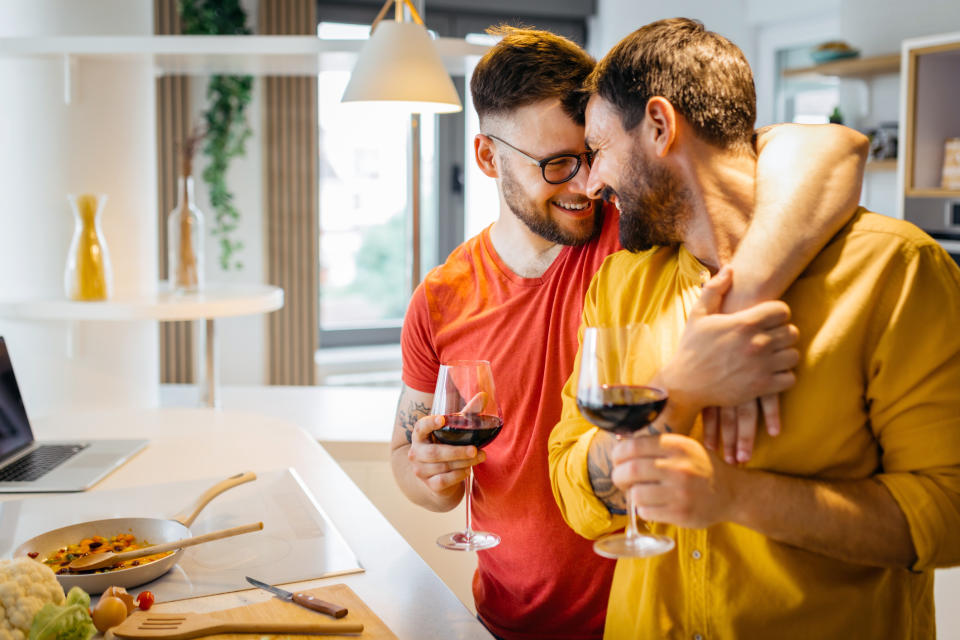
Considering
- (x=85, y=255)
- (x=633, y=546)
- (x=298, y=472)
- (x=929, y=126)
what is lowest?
(x=298, y=472)

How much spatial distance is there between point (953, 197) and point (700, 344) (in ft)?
10.8

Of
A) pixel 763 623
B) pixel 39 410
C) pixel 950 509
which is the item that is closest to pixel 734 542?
pixel 763 623

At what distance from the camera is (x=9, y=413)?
2051 millimetres

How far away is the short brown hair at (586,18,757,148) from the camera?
3.67 feet

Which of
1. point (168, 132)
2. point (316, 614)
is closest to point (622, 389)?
point (316, 614)

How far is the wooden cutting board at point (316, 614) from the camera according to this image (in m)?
1.11

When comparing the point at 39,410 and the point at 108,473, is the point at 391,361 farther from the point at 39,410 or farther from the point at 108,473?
the point at 108,473

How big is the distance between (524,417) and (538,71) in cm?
61

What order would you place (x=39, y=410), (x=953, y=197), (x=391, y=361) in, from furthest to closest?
(x=391, y=361), (x=953, y=197), (x=39, y=410)

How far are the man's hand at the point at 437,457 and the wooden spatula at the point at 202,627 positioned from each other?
275 millimetres

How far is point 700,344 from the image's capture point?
0.97 meters

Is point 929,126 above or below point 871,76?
below

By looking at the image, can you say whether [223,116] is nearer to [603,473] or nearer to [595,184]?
[595,184]

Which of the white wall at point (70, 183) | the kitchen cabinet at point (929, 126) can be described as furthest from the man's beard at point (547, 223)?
the kitchen cabinet at point (929, 126)
